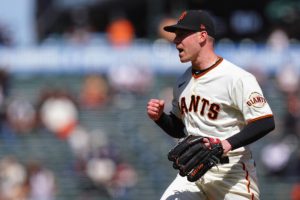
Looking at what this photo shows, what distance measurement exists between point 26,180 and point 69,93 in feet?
9.70

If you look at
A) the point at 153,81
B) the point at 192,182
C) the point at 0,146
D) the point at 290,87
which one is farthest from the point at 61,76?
the point at 192,182

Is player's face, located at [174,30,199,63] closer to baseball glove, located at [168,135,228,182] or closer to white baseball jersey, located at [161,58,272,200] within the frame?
white baseball jersey, located at [161,58,272,200]

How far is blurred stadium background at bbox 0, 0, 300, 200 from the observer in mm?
14336

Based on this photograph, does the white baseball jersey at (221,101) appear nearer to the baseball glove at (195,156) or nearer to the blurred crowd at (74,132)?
the baseball glove at (195,156)

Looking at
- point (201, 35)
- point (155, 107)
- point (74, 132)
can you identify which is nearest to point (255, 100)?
point (201, 35)

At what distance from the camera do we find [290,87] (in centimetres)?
1697

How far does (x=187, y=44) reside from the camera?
679cm

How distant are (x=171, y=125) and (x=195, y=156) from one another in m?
0.68

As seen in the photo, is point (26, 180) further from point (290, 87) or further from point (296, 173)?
point (290, 87)

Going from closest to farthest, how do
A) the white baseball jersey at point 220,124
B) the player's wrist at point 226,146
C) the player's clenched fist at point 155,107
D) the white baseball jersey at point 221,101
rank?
the player's wrist at point 226,146 < the white baseball jersey at point 221,101 < the white baseball jersey at point 220,124 < the player's clenched fist at point 155,107

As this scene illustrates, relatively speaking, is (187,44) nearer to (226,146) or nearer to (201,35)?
(201,35)

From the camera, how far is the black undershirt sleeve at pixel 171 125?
711 centimetres

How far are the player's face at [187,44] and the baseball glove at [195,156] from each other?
60cm

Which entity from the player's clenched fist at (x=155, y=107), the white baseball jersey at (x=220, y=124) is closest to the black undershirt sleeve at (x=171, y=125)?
the player's clenched fist at (x=155, y=107)
